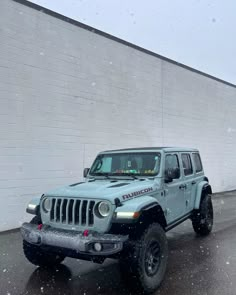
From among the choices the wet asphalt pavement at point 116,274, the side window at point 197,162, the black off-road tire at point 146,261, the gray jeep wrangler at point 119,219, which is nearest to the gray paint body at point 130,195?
the gray jeep wrangler at point 119,219

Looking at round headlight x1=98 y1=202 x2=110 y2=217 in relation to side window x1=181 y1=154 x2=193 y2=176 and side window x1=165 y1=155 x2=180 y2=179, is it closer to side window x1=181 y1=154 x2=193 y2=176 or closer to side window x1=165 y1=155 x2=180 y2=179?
side window x1=165 y1=155 x2=180 y2=179

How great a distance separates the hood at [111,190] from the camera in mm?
4543

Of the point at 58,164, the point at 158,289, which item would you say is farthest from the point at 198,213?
the point at 58,164

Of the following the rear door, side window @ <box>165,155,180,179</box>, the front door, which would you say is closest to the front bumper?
the front door

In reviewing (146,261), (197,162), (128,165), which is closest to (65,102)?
(197,162)

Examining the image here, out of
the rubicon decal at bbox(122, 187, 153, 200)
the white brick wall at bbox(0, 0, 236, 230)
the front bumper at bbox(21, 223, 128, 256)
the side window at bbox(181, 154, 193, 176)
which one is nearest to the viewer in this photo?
the front bumper at bbox(21, 223, 128, 256)

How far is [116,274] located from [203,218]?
2.83m

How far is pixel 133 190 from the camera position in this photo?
481 cm

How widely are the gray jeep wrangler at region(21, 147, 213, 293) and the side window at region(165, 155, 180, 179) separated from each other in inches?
0.7

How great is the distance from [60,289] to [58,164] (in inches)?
209

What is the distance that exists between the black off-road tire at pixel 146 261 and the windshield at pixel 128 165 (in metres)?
1.19

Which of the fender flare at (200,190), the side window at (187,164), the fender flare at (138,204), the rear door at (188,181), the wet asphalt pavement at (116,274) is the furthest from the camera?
the fender flare at (200,190)

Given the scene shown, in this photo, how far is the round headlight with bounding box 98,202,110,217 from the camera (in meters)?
4.41

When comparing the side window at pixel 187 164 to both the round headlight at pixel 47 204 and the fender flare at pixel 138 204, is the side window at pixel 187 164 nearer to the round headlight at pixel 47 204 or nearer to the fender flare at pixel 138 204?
the fender flare at pixel 138 204
